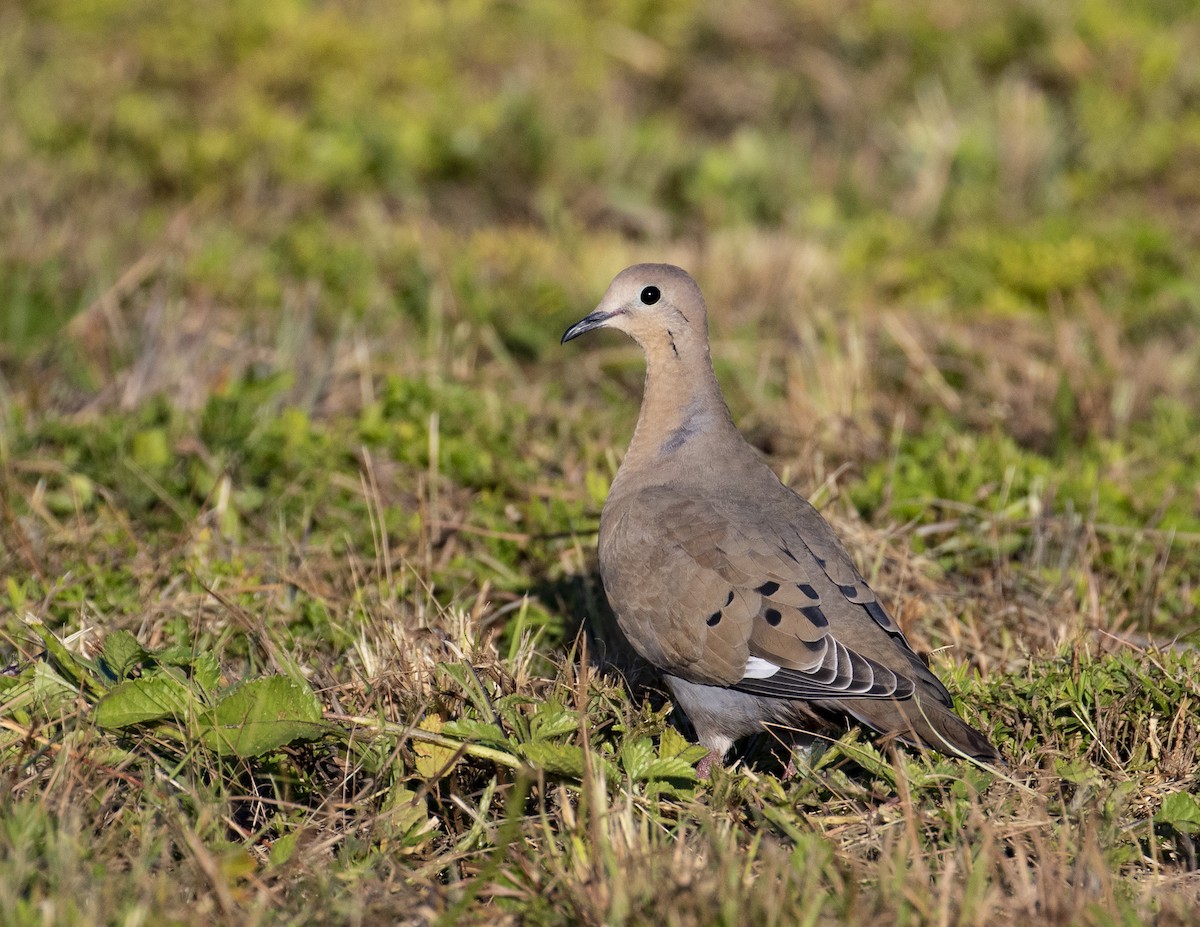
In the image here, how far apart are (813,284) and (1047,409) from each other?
149cm

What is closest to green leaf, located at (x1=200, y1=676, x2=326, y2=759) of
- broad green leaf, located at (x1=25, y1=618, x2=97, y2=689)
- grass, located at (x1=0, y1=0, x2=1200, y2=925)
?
grass, located at (x1=0, y1=0, x2=1200, y2=925)

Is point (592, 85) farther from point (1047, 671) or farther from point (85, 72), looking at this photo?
point (1047, 671)

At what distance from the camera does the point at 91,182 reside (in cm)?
757

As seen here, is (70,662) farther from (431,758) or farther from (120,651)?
(431,758)

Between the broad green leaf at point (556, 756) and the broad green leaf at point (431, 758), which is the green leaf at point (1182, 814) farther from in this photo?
the broad green leaf at point (431, 758)

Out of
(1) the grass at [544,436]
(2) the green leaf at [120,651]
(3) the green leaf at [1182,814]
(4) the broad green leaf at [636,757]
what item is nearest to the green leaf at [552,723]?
(1) the grass at [544,436]

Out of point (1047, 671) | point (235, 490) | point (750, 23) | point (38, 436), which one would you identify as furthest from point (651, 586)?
point (750, 23)

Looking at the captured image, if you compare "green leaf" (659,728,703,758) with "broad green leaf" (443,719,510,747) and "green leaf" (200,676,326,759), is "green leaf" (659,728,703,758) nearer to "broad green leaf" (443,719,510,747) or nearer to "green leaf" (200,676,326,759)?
"broad green leaf" (443,719,510,747)

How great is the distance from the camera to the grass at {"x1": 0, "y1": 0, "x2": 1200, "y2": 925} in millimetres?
2982

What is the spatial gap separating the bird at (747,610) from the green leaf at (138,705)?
1129mm

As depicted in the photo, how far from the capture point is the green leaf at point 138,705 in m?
3.16

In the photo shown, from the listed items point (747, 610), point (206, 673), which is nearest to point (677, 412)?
point (747, 610)

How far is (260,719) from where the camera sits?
314cm

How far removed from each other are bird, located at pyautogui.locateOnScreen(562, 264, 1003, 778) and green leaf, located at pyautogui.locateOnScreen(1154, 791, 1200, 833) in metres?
0.38
